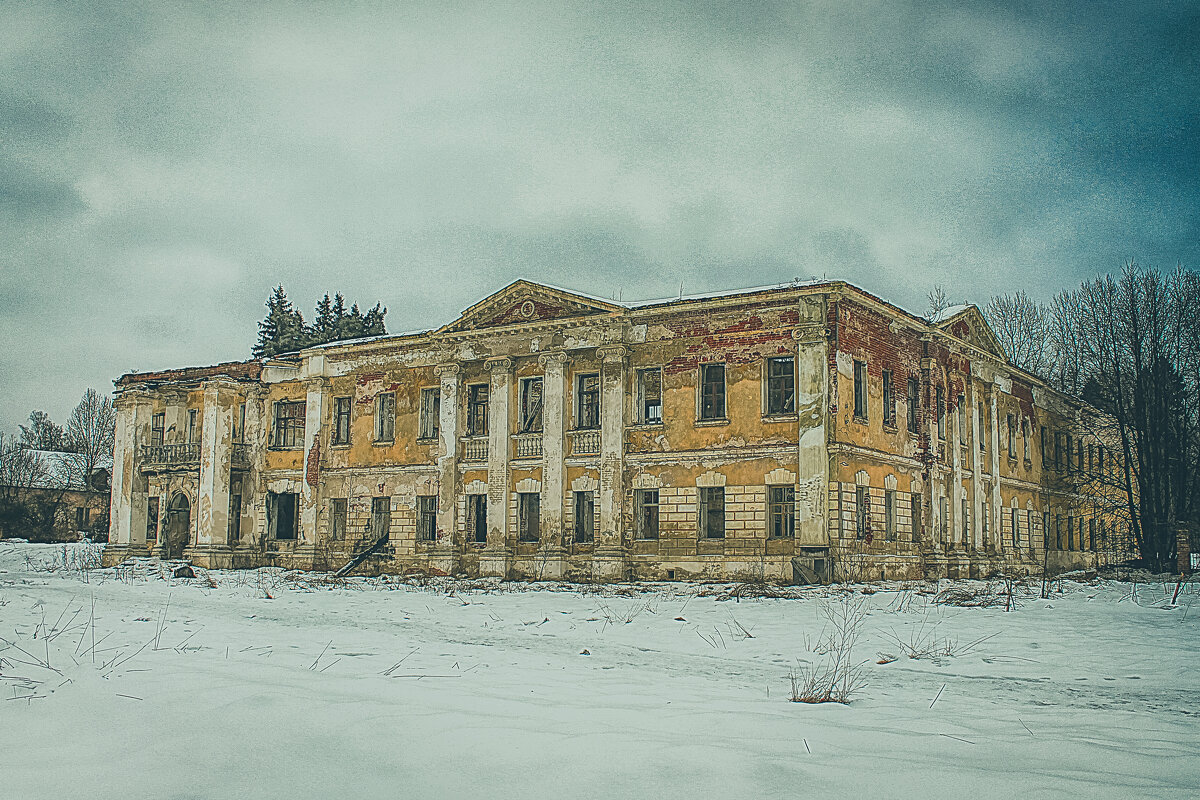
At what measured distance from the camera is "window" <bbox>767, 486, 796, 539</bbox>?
83.4ft

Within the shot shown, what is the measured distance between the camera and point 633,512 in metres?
27.4

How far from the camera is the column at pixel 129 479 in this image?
36.4 metres

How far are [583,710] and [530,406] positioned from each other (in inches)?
913

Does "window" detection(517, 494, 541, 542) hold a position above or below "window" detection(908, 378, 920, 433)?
below

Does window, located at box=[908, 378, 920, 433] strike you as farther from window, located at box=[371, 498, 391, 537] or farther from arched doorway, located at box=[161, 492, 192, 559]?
arched doorway, located at box=[161, 492, 192, 559]

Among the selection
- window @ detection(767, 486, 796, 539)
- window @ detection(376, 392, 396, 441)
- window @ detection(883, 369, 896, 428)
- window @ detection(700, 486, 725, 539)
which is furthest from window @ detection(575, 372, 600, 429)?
window @ detection(883, 369, 896, 428)

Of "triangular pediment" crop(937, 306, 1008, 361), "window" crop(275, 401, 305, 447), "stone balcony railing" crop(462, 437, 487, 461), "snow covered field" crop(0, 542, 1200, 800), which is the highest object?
"triangular pediment" crop(937, 306, 1008, 361)

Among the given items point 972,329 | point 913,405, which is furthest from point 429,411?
point 972,329

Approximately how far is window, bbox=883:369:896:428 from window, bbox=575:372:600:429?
8.16 m

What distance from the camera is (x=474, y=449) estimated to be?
1194 inches

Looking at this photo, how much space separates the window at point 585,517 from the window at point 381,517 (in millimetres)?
6995

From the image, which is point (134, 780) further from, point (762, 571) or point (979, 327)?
point (979, 327)

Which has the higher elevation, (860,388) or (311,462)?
(860,388)

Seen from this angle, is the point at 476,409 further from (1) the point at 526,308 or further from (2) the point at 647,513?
(2) the point at 647,513
